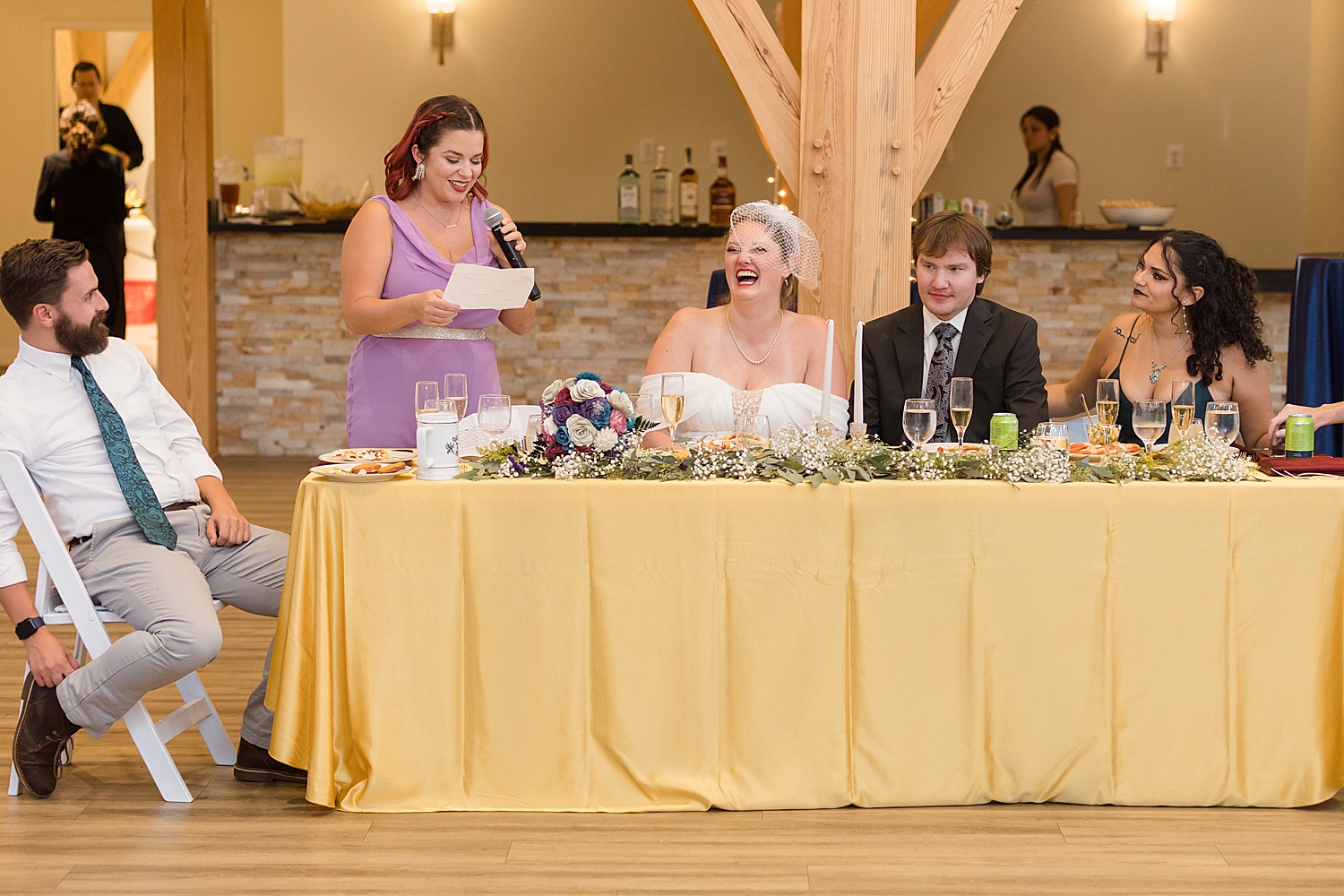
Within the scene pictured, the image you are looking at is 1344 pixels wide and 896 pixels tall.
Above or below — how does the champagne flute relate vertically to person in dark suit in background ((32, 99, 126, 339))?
below

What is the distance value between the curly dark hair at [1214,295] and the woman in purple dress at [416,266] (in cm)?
173

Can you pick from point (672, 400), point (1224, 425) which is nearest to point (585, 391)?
point (672, 400)

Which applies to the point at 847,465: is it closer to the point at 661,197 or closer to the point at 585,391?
the point at 585,391

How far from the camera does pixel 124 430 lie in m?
2.71

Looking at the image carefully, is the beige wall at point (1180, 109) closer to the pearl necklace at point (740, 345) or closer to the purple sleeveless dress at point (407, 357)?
the pearl necklace at point (740, 345)

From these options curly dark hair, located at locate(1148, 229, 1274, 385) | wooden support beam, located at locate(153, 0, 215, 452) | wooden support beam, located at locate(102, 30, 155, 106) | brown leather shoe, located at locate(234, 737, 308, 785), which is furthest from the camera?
wooden support beam, located at locate(102, 30, 155, 106)

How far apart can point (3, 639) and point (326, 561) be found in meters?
1.85

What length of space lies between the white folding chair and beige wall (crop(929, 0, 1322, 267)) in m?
6.61

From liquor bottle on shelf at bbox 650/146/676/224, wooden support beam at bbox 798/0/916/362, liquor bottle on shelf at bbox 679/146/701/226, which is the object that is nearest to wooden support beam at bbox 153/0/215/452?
liquor bottle on shelf at bbox 650/146/676/224

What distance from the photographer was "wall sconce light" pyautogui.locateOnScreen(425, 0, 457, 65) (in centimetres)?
805

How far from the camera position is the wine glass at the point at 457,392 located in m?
2.65

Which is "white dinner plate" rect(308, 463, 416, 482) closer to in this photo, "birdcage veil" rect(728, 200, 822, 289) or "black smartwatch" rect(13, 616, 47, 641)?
"black smartwatch" rect(13, 616, 47, 641)

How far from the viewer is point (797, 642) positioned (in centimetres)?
252

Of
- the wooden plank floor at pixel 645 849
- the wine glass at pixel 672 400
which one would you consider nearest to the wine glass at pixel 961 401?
the wine glass at pixel 672 400
